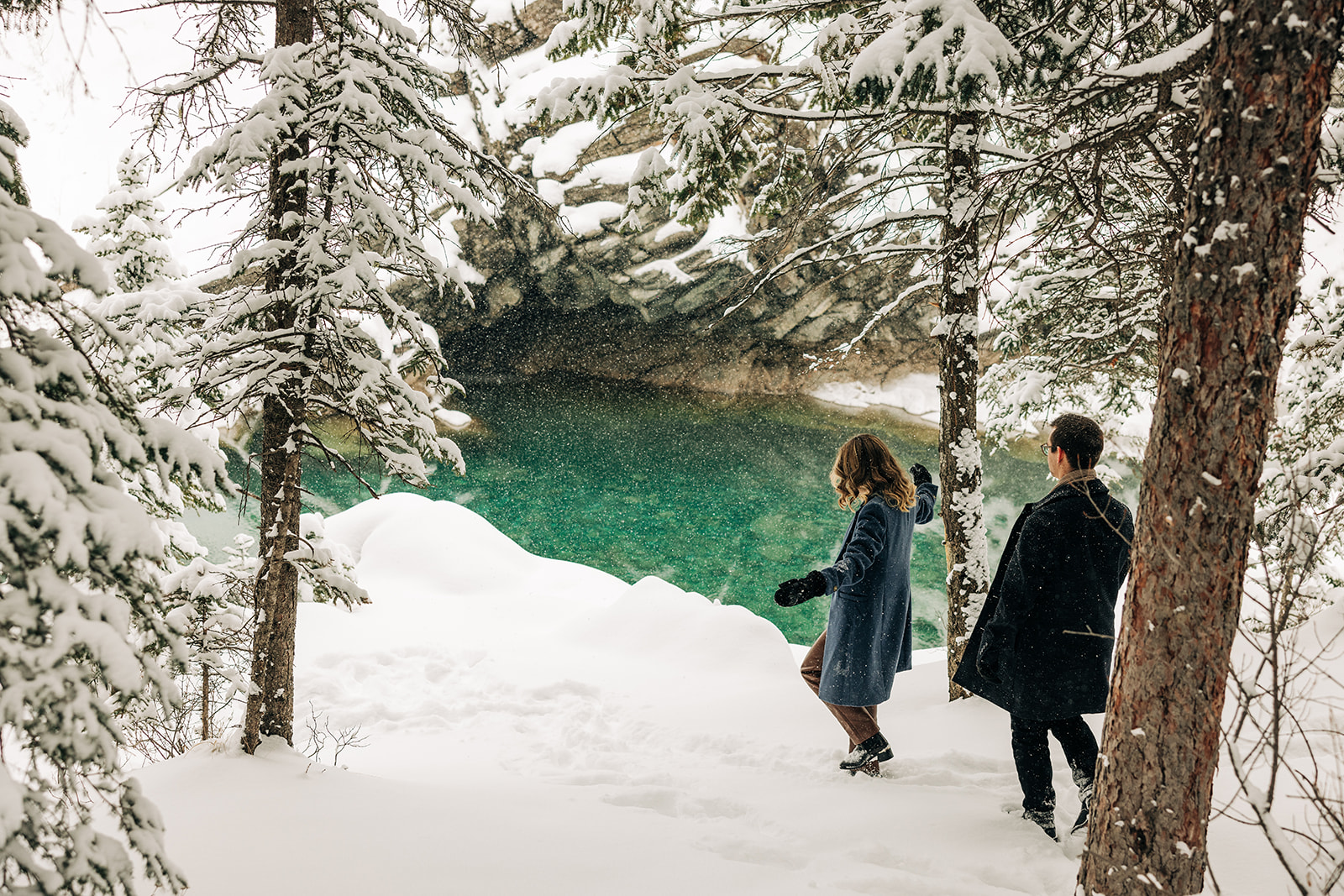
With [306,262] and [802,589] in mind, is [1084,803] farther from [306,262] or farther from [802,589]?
[306,262]

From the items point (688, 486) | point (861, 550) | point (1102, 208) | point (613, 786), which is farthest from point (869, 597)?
point (688, 486)

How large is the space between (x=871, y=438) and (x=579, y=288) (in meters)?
21.3

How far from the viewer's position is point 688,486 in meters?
19.7

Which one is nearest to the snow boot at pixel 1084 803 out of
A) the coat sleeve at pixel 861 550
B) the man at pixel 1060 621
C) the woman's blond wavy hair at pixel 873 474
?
the man at pixel 1060 621

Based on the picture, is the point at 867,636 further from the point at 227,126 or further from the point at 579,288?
the point at 579,288

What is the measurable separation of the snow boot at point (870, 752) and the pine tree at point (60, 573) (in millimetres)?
3175

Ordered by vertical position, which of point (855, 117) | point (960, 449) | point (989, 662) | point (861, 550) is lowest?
point (989, 662)

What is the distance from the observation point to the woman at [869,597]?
374cm

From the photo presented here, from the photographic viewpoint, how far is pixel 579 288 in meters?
24.0

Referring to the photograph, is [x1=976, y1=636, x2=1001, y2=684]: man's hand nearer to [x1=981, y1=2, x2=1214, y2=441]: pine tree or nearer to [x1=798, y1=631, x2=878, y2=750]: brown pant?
[x1=798, y1=631, x2=878, y2=750]: brown pant

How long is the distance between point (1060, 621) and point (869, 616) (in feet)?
3.30

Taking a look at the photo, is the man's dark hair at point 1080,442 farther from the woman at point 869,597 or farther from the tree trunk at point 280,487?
the tree trunk at point 280,487

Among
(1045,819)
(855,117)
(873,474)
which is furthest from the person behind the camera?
(855,117)

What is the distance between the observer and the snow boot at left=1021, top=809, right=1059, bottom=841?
3.09 meters
